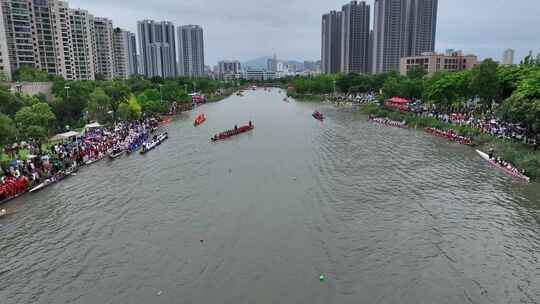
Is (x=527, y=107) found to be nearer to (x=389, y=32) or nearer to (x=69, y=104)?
(x=69, y=104)

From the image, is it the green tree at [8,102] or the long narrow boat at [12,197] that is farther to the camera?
the green tree at [8,102]

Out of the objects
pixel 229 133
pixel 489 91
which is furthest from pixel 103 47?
pixel 489 91

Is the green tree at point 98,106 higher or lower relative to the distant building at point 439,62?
lower

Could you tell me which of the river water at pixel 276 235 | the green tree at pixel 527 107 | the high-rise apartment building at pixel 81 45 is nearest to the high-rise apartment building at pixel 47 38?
the high-rise apartment building at pixel 81 45

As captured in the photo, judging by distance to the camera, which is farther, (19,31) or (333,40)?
(333,40)

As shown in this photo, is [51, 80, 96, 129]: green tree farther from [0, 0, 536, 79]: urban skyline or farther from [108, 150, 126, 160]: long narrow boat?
[0, 0, 536, 79]: urban skyline

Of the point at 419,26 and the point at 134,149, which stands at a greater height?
the point at 419,26

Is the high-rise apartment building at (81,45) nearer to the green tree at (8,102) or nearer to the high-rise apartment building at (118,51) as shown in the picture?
the high-rise apartment building at (118,51)
